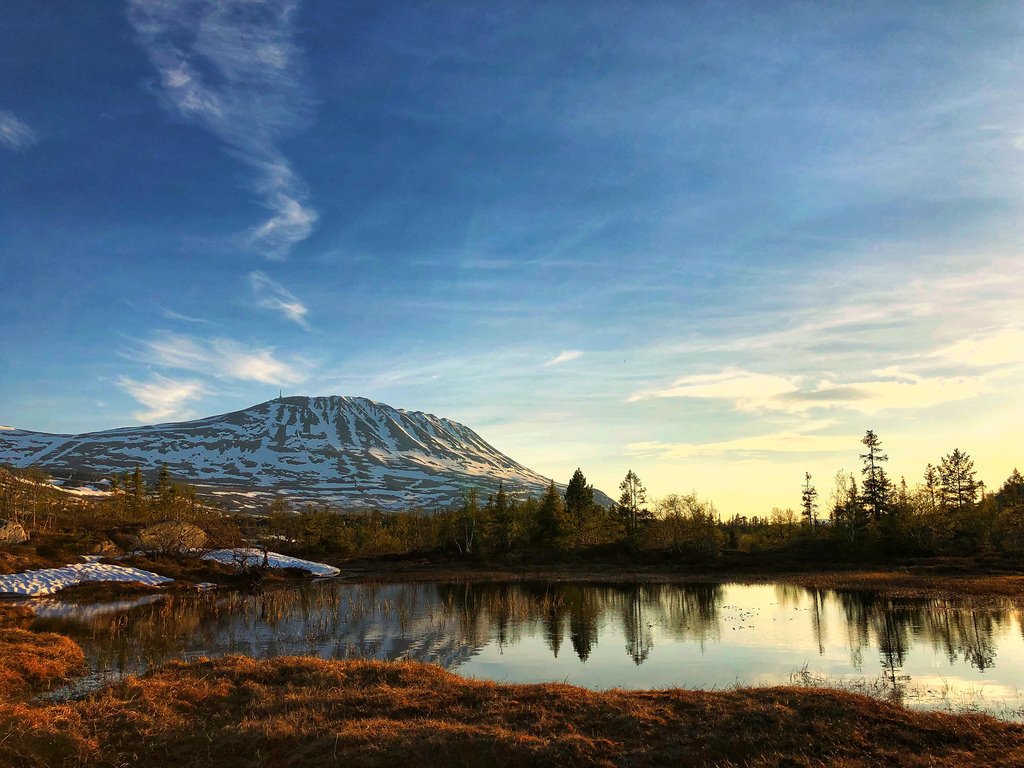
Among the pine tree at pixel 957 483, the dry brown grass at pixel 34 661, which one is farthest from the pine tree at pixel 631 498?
the dry brown grass at pixel 34 661

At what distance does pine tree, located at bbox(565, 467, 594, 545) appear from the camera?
95.5 m

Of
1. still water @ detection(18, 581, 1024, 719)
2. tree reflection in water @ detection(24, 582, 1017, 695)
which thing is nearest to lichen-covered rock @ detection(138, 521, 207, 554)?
tree reflection in water @ detection(24, 582, 1017, 695)

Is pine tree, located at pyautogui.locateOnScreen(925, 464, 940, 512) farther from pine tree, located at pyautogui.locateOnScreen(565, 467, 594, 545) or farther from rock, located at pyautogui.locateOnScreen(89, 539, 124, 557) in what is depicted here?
rock, located at pyautogui.locateOnScreen(89, 539, 124, 557)

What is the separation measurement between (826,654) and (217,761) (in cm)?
2374

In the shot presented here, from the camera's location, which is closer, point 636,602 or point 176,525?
point 636,602

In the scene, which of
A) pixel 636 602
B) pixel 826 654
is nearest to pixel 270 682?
pixel 826 654

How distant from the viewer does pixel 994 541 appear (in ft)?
244

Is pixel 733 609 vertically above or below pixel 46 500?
below

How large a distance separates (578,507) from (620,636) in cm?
7461

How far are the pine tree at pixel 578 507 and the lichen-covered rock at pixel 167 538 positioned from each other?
51372mm

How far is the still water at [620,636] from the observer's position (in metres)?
22.2

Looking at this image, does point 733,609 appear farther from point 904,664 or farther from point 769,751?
point 769,751

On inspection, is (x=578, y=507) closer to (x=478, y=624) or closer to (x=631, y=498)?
(x=631, y=498)

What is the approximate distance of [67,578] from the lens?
56.2 meters
